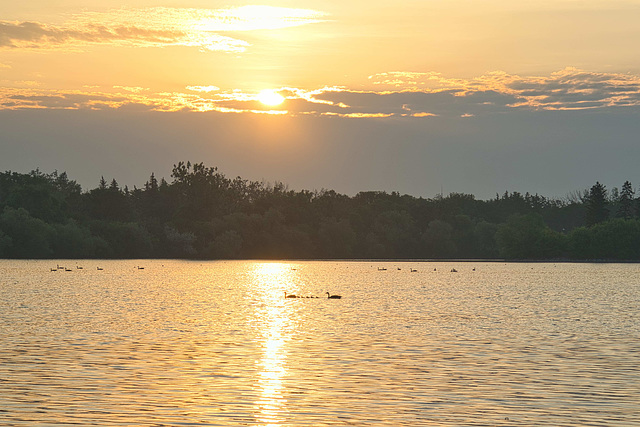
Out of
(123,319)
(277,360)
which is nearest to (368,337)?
(277,360)

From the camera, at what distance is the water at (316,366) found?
83.7 ft

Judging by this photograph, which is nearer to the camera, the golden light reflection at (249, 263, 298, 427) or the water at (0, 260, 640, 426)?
the water at (0, 260, 640, 426)

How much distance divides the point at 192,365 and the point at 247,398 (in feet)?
25.0

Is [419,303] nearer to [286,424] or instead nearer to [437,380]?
[437,380]

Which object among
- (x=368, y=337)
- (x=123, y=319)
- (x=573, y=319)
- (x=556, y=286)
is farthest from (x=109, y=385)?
(x=556, y=286)

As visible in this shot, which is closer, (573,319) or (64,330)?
(64,330)

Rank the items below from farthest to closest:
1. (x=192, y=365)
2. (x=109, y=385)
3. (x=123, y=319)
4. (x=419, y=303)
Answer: (x=419, y=303) → (x=123, y=319) → (x=192, y=365) → (x=109, y=385)

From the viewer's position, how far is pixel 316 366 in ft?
115

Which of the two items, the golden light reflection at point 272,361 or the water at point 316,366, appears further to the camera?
the golden light reflection at point 272,361

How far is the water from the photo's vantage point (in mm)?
25516

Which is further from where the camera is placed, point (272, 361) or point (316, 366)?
point (272, 361)

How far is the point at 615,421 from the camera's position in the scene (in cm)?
2444

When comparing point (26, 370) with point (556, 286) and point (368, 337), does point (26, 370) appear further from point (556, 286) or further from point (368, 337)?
point (556, 286)

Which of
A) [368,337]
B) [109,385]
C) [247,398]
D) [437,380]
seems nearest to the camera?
[247,398]
